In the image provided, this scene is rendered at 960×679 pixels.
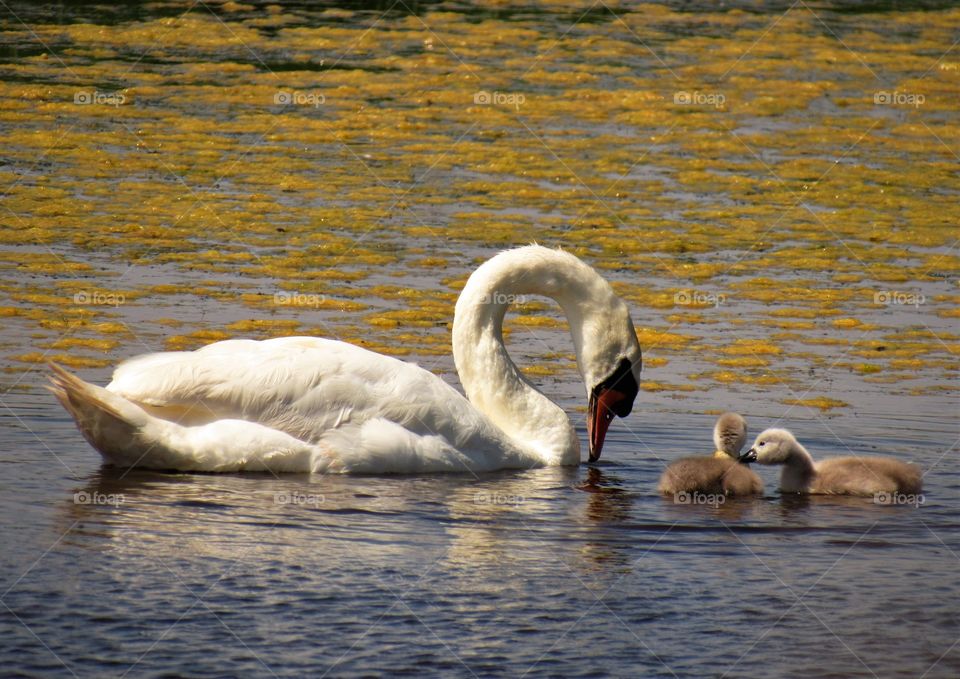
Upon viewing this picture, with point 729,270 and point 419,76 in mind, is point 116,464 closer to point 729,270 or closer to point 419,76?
point 729,270

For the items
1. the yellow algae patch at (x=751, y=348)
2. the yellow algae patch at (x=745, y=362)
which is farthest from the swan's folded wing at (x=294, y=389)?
the yellow algae patch at (x=751, y=348)

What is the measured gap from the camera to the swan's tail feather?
27.8ft

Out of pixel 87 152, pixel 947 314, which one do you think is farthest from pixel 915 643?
pixel 87 152

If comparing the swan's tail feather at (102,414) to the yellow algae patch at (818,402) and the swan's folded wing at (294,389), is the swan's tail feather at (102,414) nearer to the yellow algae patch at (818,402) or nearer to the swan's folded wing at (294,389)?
the swan's folded wing at (294,389)

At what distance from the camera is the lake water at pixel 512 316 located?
660 centimetres

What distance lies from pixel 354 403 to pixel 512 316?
435 cm

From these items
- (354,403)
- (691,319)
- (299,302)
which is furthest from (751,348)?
(354,403)

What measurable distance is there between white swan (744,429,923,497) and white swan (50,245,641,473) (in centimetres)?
98

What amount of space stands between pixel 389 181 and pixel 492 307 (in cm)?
743

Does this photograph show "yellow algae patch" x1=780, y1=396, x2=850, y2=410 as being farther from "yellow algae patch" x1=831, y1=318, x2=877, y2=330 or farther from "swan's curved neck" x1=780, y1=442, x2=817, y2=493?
"yellow algae patch" x1=831, y1=318, x2=877, y2=330

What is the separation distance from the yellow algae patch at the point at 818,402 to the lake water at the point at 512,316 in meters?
0.07

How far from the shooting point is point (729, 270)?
14.7 m

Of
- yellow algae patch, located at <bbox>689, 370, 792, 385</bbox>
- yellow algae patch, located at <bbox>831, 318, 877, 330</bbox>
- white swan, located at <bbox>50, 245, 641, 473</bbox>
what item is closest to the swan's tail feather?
white swan, located at <bbox>50, 245, 641, 473</bbox>

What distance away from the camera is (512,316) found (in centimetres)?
1323
